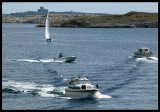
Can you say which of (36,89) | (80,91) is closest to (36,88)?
(36,89)

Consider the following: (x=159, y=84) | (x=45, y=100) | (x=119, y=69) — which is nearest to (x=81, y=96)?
(x=45, y=100)

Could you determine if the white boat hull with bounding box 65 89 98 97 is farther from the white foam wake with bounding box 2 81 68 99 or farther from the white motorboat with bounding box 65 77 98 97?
the white foam wake with bounding box 2 81 68 99

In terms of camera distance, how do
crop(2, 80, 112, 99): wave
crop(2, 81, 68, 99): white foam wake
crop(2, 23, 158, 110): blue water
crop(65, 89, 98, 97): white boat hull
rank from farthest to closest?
crop(2, 81, 68, 99): white foam wake → crop(2, 80, 112, 99): wave → crop(65, 89, 98, 97): white boat hull → crop(2, 23, 158, 110): blue water

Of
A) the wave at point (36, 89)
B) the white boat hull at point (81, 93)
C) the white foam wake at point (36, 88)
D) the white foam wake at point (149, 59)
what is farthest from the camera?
the white foam wake at point (149, 59)

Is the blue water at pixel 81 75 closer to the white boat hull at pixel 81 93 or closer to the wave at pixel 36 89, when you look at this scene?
the wave at pixel 36 89

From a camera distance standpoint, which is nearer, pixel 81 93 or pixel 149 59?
pixel 81 93

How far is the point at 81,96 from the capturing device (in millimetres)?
64000

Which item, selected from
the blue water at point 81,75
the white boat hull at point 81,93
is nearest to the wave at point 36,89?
the blue water at point 81,75

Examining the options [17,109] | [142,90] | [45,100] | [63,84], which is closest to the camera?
[17,109]

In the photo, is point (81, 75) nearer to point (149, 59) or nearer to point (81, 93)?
point (81, 93)

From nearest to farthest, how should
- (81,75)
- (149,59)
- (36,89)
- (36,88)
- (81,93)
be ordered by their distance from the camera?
1. (81,93)
2. (36,89)
3. (36,88)
4. (81,75)
5. (149,59)

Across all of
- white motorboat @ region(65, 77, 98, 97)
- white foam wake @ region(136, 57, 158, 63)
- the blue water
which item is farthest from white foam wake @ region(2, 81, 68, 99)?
white foam wake @ region(136, 57, 158, 63)

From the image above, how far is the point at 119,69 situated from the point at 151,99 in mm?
28200

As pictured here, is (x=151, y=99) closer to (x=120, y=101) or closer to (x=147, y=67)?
(x=120, y=101)
